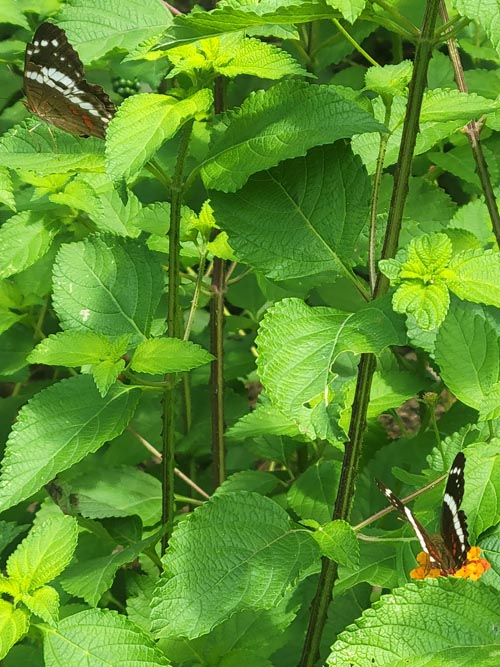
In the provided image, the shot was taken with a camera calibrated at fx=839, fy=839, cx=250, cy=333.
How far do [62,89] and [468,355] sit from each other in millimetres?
720

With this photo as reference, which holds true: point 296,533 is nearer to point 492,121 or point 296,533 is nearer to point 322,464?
point 322,464

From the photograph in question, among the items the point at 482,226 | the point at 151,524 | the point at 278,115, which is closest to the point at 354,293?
the point at 482,226

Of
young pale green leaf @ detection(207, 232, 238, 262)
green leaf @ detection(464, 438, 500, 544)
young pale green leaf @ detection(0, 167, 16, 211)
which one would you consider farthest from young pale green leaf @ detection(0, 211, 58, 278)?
green leaf @ detection(464, 438, 500, 544)

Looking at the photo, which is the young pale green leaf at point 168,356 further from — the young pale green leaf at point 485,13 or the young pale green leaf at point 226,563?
the young pale green leaf at point 485,13

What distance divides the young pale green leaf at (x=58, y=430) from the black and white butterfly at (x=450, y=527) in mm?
420

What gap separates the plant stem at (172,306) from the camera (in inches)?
45.9

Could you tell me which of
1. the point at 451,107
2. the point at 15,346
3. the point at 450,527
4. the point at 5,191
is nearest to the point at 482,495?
the point at 450,527

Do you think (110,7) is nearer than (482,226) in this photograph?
Yes

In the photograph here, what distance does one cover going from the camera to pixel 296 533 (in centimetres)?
114

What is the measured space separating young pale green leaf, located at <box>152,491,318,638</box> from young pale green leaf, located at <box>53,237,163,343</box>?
340mm

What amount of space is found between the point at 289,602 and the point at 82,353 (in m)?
0.57

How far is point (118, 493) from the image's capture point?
1.62 m

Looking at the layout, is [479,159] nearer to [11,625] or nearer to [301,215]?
[301,215]

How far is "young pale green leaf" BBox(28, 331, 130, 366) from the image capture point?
123 cm
